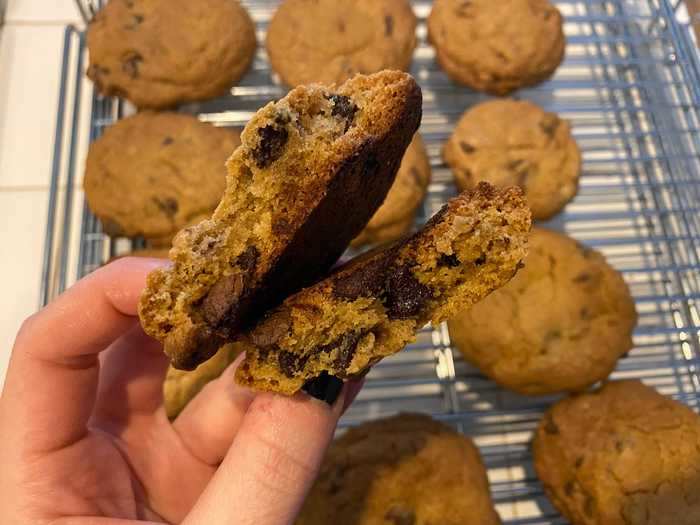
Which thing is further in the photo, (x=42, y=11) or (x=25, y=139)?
(x=42, y=11)

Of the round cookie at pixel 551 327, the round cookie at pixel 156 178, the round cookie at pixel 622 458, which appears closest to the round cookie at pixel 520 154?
the round cookie at pixel 551 327

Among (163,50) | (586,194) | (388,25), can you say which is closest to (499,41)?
(388,25)

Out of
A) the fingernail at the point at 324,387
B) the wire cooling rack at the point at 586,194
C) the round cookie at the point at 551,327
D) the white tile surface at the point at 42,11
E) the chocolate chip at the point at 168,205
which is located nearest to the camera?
the fingernail at the point at 324,387

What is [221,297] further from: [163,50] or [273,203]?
[163,50]

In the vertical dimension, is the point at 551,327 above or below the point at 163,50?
below

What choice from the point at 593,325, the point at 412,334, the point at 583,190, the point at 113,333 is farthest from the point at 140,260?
the point at 583,190

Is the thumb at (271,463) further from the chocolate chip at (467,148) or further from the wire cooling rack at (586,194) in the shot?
the chocolate chip at (467,148)

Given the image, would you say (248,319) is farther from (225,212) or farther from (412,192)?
(412,192)
